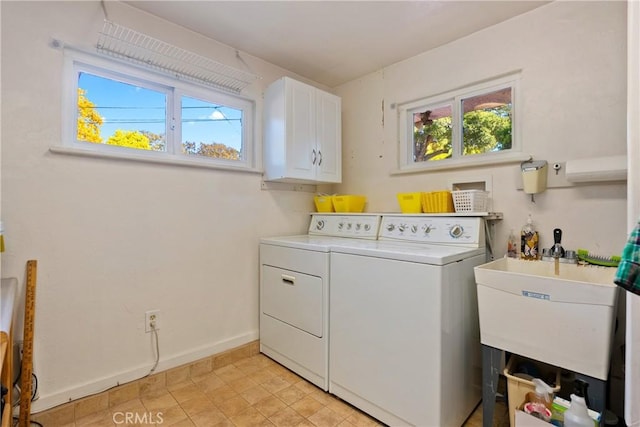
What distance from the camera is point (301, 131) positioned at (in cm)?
241

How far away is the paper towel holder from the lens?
1.76 meters

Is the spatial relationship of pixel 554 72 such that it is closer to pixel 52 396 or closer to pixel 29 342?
pixel 29 342

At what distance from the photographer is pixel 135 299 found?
6.13ft

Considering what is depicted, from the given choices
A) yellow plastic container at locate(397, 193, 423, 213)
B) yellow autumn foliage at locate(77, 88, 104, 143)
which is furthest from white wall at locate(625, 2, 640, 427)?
yellow autumn foliage at locate(77, 88, 104, 143)

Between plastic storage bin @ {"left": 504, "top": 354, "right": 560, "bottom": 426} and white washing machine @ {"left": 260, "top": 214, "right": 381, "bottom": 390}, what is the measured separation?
96 centimetres

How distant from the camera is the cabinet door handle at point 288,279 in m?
2.09

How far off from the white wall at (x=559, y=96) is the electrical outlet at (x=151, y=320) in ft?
6.76

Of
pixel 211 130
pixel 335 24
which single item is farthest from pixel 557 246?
pixel 211 130

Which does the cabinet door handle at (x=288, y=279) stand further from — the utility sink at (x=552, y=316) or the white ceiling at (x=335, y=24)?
the white ceiling at (x=335, y=24)

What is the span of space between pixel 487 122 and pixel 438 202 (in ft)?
2.21

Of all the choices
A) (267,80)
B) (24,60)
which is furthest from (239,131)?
(24,60)

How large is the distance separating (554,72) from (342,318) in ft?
6.20

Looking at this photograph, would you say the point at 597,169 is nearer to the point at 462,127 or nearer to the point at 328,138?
the point at 462,127

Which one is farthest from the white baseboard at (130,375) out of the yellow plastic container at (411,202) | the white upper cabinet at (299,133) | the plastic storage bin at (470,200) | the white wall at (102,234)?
the plastic storage bin at (470,200)
